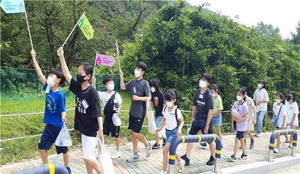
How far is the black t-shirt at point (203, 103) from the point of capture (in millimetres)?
5848

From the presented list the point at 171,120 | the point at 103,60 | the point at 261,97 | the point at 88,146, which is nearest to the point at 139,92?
the point at 171,120

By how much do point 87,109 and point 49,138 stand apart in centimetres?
97

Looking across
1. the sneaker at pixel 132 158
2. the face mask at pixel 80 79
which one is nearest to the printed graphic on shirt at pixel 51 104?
the face mask at pixel 80 79

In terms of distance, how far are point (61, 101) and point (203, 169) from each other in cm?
313

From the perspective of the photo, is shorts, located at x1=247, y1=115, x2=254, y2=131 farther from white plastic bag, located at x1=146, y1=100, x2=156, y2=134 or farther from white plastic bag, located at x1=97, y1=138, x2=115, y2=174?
white plastic bag, located at x1=97, y1=138, x2=115, y2=174

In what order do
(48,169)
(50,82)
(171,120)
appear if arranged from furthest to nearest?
(171,120)
(50,82)
(48,169)

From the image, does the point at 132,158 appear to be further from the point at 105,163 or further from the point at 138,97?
the point at 105,163

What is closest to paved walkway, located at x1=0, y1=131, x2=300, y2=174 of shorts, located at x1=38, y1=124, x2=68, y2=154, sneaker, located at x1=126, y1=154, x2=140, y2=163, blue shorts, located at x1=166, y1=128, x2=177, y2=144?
sneaker, located at x1=126, y1=154, x2=140, y2=163

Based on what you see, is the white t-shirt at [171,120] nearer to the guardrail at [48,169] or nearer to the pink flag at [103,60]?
the pink flag at [103,60]

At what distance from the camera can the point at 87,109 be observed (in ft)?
14.1

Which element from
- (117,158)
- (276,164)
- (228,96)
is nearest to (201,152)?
(276,164)

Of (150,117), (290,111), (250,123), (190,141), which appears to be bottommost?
(190,141)

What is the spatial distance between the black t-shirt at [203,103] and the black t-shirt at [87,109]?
2.40m

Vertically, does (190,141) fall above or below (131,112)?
below
